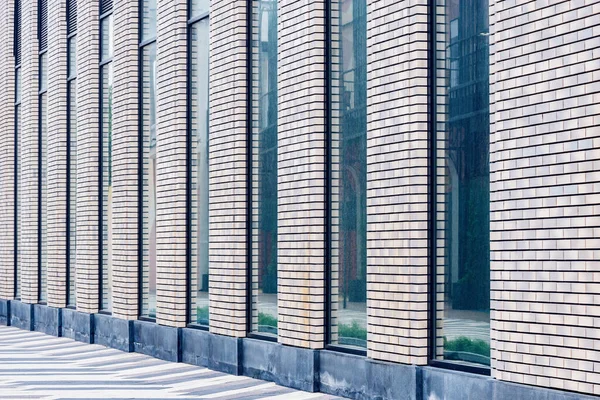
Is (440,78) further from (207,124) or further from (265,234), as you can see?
(207,124)

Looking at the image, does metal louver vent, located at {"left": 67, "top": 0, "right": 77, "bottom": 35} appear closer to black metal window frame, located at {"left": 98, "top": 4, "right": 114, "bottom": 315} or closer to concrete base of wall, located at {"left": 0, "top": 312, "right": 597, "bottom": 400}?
black metal window frame, located at {"left": 98, "top": 4, "right": 114, "bottom": 315}

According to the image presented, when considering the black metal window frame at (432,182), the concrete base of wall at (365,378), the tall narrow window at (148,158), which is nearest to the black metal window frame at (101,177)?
the tall narrow window at (148,158)

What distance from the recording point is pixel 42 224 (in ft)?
76.7

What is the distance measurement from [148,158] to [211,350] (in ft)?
12.9

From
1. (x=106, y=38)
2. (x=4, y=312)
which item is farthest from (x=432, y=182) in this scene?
(x=4, y=312)

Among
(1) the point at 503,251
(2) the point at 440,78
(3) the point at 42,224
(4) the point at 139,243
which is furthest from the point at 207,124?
(3) the point at 42,224

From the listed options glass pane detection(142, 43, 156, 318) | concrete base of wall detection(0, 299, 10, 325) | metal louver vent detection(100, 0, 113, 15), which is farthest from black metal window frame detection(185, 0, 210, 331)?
concrete base of wall detection(0, 299, 10, 325)

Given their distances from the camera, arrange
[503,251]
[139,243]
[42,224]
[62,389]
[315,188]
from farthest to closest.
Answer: [42,224], [139,243], [62,389], [315,188], [503,251]

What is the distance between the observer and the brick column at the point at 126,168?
17.8m

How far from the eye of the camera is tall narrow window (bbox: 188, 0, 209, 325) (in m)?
15.6

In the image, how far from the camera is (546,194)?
866 cm

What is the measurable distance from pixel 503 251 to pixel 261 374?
5042 mm

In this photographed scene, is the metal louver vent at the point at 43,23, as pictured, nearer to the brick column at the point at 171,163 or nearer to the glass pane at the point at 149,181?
the glass pane at the point at 149,181

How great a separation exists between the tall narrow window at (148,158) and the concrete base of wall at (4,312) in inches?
349
